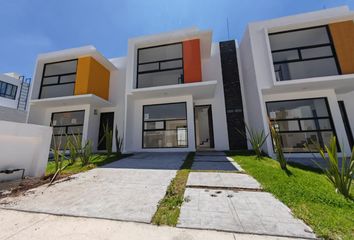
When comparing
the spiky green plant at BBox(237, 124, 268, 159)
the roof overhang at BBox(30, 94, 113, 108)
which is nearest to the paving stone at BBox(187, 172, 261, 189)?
the spiky green plant at BBox(237, 124, 268, 159)

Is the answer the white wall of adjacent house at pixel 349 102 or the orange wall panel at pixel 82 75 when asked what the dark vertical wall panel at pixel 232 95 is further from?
the orange wall panel at pixel 82 75

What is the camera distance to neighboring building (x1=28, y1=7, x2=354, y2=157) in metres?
6.15

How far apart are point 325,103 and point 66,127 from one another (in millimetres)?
12774

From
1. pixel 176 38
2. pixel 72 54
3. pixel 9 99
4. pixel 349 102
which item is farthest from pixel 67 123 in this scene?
pixel 349 102

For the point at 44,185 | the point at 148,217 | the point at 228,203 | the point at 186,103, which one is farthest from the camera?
the point at 186,103

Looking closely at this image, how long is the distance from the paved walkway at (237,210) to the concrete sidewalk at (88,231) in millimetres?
127

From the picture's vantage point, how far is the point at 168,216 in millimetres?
1834

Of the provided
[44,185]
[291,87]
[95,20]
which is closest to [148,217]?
[44,185]

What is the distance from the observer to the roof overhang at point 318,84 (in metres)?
5.62

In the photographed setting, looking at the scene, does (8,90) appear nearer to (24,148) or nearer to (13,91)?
(13,91)

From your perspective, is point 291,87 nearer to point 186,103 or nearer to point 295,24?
point 295,24

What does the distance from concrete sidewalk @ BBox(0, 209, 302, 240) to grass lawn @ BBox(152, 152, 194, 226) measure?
0.12 m

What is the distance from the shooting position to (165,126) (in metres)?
7.84

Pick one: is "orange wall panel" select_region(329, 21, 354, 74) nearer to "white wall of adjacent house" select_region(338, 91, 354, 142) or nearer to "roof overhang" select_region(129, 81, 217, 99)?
"white wall of adjacent house" select_region(338, 91, 354, 142)
